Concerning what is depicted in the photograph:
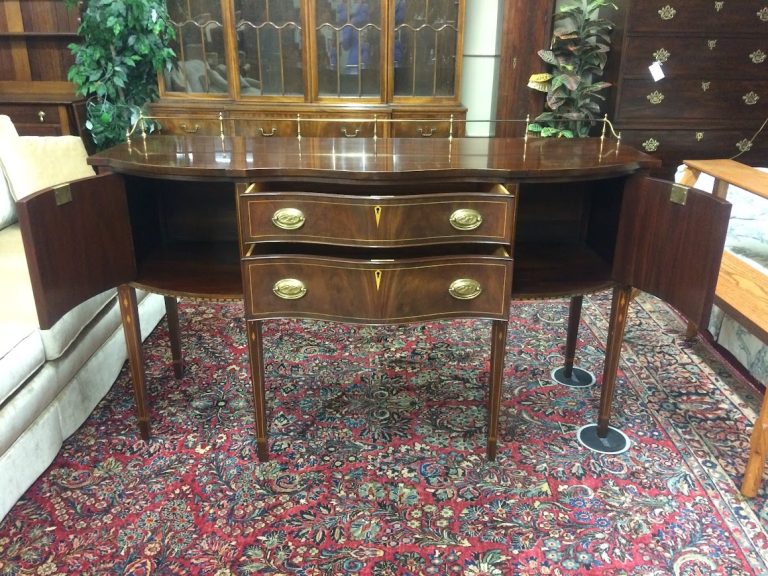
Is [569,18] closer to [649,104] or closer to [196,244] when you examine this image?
[649,104]

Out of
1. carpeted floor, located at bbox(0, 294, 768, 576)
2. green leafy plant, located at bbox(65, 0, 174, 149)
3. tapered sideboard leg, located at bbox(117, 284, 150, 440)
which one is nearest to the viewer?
carpeted floor, located at bbox(0, 294, 768, 576)

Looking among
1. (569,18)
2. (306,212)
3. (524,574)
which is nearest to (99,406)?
(306,212)

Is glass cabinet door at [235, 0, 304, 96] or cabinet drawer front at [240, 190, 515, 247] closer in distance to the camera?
cabinet drawer front at [240, 190, 515, 247]

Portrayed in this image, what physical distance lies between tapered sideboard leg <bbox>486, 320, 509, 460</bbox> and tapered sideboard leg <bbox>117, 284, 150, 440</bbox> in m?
0.95

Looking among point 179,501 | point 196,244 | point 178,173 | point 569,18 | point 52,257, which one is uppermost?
point 569,18

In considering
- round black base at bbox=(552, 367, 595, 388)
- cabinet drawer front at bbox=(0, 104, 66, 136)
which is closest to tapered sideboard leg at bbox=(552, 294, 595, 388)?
round black base at bbox=(552, 367, 595, 388)

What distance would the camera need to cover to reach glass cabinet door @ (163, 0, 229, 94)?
3.18 metres

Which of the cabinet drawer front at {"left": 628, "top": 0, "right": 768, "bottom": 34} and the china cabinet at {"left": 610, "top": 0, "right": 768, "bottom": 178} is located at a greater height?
the cabinet drawer front at {"left": 628, "top": 0, "right": 768, "bottom": 34}

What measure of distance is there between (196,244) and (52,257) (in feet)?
1.82

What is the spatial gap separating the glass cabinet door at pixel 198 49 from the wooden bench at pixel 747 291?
2317 mm

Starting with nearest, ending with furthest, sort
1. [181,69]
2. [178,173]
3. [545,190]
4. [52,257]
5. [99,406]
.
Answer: [52,257] → [178,173] → [545,190] → [99,406] → [181,69]

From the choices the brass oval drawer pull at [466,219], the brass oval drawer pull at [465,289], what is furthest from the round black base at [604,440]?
the brass oval drawer pull at [466,219]

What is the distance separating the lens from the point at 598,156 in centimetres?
160

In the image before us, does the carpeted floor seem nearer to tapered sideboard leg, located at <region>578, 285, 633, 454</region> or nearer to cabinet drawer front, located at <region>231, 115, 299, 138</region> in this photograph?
tapered sideboard leg, located at <region>578, 285, 633, 454</region>
